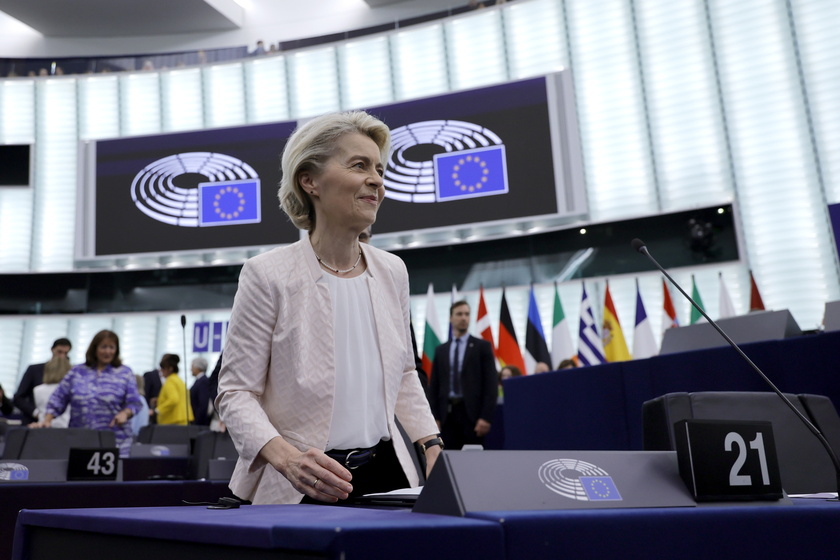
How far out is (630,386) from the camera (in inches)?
165

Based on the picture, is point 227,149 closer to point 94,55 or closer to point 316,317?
point 94,55

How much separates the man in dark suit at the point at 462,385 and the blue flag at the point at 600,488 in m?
4.98

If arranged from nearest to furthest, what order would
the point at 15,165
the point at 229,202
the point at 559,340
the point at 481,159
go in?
1. the point at 559,340
2. the point at 481,159
3. the point at 229,202
4. the point at 15,165

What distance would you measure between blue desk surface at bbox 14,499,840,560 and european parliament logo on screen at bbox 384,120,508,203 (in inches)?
371

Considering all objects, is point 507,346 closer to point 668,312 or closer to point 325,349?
Result: point 668,312

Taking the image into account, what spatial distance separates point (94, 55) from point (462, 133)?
25.9 feet

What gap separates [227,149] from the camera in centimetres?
1179

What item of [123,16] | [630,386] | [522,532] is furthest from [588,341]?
[123,16]

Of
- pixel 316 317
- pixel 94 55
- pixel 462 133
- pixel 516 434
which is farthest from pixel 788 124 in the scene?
pixel 94 55

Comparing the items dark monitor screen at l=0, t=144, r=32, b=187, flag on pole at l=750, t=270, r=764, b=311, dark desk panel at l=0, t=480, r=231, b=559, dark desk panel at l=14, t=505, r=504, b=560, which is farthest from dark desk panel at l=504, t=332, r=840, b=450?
dark monitor screen at l=0, t=144, r=32, b=187

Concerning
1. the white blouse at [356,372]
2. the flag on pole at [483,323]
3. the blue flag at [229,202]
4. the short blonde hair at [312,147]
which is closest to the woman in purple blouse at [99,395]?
the short blonde hair at [312,147]

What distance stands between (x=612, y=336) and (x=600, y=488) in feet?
29.0

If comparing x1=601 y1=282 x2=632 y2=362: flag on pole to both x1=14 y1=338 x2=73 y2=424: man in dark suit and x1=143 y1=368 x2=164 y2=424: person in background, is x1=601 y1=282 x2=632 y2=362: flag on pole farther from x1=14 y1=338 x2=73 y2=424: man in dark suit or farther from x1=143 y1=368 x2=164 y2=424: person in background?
x1=14 y1=338 x2=73 y2=424: man in dark suit

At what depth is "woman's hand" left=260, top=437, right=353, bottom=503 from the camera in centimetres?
121
